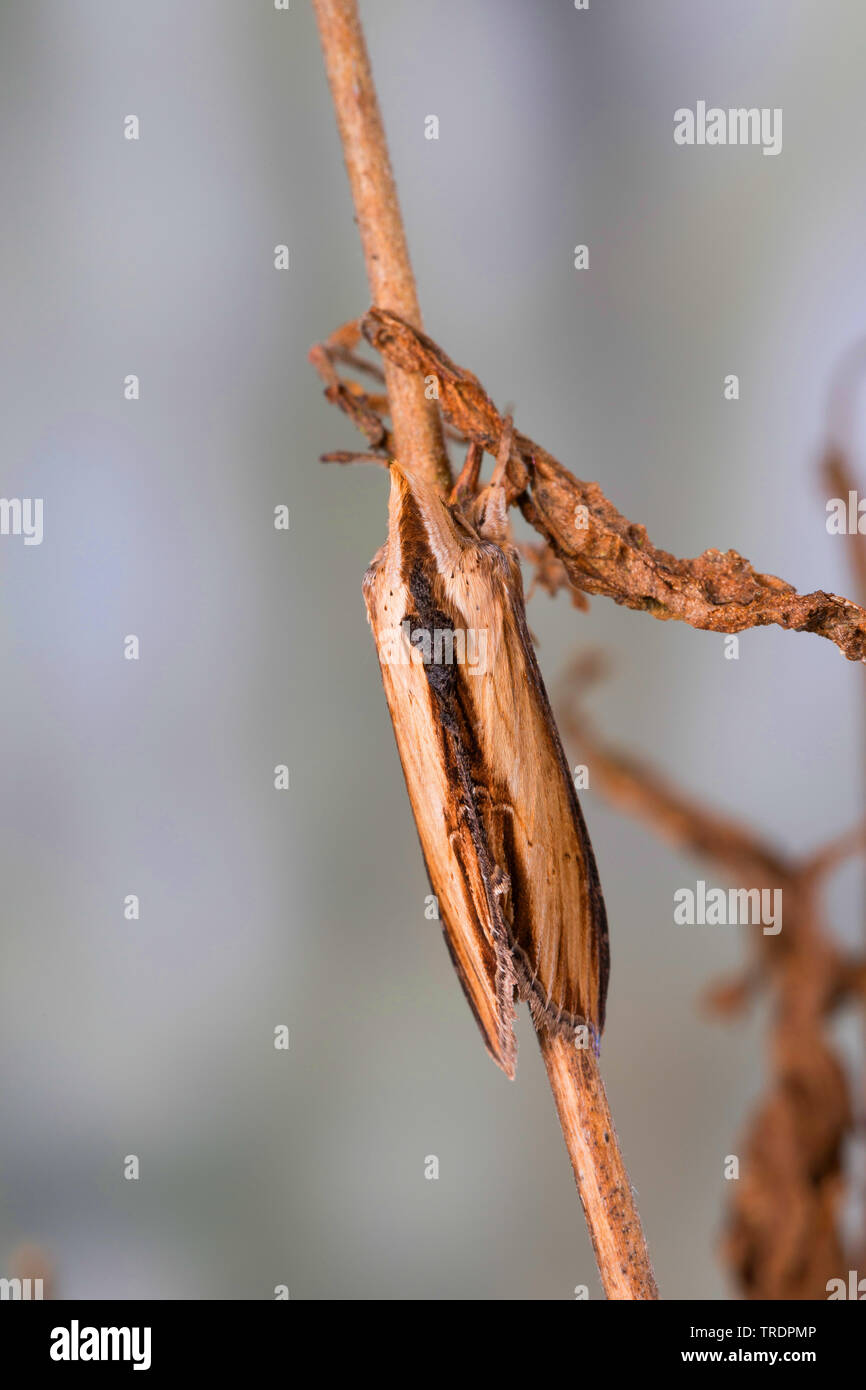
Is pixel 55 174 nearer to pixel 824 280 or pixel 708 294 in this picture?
pixel 708 294

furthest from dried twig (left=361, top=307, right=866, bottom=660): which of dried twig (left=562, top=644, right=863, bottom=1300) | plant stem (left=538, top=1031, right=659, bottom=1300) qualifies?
dried twig (left=562, top=644, right=863, bottom=1300)

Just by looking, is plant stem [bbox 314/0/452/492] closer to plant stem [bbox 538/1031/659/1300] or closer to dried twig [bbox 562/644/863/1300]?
plant stem [bbox 538/1031/659/1300]

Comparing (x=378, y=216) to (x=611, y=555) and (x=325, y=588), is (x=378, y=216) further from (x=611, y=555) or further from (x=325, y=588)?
(x=325, y=588)

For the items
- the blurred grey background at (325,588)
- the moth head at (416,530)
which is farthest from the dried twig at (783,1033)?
the moth head at (416,530)

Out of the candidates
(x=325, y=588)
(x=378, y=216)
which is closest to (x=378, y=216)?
(x=378, y=216)

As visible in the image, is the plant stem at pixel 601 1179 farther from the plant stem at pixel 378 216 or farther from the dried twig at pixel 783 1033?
the dried twig at pixel 783 1033
